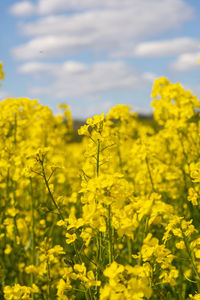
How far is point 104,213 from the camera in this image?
1.74 meters

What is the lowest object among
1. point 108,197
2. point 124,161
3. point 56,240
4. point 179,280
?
point 179,280

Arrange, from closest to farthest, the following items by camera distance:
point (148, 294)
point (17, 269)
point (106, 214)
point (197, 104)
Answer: point (148, 294), point (106, 214), point (17, 269), point (197, 104)

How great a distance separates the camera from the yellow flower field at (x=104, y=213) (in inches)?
68.7

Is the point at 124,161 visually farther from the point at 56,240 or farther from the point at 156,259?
the point at 156,259

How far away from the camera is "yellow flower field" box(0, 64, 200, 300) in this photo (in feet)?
5.73

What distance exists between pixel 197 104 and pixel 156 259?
305 cm

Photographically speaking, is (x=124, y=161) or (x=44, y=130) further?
(x=124, y=161)

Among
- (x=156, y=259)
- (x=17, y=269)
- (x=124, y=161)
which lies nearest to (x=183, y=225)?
(x=156, y=259)

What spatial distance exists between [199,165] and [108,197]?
830mm

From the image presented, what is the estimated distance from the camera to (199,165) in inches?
88.7

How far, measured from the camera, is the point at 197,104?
4.60m

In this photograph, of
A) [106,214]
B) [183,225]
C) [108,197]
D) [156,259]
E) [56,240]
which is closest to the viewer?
[108,197]

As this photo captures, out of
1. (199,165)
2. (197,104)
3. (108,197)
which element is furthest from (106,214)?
(197,104)

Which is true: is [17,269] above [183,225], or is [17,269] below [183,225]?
below
